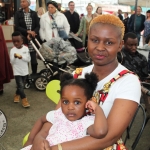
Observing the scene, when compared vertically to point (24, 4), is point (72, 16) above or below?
below

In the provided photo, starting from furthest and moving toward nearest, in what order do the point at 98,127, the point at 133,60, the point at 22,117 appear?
the point at 22,117
the point at 133,60
the point at 98,127

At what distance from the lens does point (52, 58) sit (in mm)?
4832

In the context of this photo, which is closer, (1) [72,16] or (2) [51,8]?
(2) [51,8]

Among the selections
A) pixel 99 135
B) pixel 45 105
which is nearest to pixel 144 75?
pixel 45 105

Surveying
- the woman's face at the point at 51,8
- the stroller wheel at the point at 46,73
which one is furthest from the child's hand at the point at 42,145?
the woman's face at the point at 51,8

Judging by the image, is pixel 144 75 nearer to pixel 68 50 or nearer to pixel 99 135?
pixel 68 50

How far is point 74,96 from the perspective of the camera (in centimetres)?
141

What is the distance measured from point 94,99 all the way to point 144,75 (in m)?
2.00

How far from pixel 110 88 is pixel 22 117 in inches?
102

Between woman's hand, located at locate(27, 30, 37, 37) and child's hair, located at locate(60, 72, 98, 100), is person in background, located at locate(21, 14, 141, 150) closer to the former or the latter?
child's hair, located at locate(60, 72, 98, 100)

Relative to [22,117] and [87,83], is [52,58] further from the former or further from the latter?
[87,83]

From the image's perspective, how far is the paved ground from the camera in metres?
3.09

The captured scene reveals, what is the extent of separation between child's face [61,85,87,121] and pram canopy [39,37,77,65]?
3372 millimetres

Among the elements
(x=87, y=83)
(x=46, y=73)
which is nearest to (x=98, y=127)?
(x=87, y=83)
